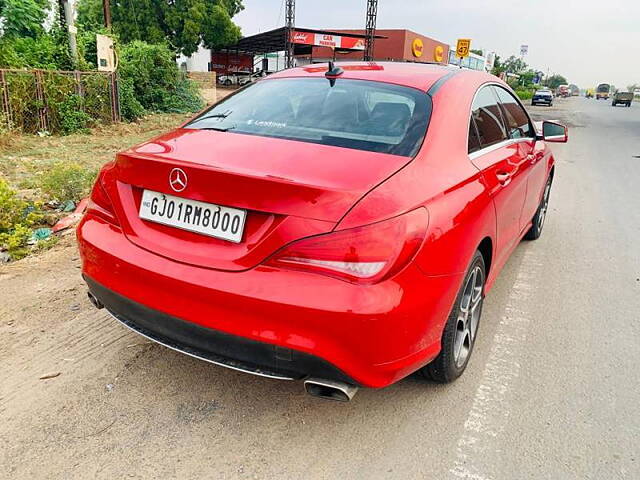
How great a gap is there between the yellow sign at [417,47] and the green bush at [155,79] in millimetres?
33727

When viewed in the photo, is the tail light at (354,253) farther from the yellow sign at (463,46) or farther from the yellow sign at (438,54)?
the yellow sign at (438,54)

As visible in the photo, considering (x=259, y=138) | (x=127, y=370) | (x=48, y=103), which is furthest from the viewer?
(x=48, y=103)

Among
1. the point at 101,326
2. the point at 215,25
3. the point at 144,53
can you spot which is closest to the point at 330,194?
the point at 101,326

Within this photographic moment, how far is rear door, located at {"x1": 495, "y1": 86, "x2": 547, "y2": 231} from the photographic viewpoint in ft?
11.9

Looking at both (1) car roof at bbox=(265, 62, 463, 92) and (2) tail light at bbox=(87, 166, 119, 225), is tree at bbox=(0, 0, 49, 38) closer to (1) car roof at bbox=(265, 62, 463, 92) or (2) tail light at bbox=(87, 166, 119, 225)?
(1) car roof at bbox=(265, 62, 463, 92)

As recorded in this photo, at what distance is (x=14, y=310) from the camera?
335 centimetres

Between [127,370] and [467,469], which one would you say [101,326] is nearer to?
[127,370]

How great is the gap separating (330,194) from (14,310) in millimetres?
2583

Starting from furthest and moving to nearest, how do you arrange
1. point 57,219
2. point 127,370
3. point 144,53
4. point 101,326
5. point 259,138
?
point 144,53, point 57,219, point 101,326, point 127,370, point 259,138

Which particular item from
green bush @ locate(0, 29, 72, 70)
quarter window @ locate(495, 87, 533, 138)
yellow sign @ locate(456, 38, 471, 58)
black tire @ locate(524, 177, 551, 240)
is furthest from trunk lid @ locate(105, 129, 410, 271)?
yellow sign @ locate(456, 38, 471, 58)

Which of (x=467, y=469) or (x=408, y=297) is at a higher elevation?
(x=408, y=297)

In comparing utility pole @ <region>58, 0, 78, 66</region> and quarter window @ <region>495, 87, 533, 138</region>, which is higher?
utility pole @ <region>58, 0, 78, 66</region>

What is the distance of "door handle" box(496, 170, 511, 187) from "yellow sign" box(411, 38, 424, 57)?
154 ft

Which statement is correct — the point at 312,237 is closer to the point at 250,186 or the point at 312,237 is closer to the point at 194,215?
the point at 250,186
